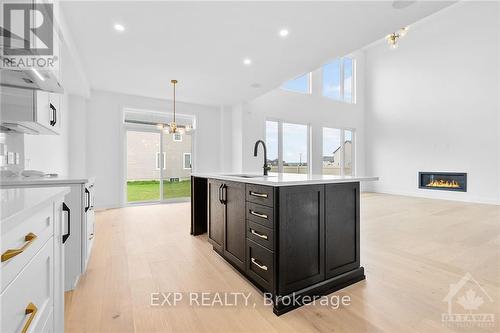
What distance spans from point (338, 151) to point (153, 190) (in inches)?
252

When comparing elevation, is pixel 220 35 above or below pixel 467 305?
above

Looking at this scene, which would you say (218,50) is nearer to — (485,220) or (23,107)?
(23,107)

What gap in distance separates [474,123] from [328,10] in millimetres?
6080

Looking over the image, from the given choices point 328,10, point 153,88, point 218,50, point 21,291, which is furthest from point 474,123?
point 21,291

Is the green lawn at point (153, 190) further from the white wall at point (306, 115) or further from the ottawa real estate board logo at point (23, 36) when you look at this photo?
the ottawa real estate board logo at point (23, 36)

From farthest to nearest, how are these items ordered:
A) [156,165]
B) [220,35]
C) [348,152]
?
1. [348,152]
2. [156,165]
3. [220,35]

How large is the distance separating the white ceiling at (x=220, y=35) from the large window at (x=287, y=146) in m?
2.54

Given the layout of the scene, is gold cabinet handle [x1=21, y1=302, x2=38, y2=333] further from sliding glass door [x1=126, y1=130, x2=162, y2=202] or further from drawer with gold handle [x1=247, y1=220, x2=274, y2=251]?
sliding glass door [x1=126, y1=130, x2=162, y2=202]

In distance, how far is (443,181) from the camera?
22.2 feet

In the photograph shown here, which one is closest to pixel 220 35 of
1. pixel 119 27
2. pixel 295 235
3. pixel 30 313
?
pixel 119 27

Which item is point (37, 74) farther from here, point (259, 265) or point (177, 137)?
point (177, 137)

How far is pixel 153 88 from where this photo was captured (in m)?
5.32

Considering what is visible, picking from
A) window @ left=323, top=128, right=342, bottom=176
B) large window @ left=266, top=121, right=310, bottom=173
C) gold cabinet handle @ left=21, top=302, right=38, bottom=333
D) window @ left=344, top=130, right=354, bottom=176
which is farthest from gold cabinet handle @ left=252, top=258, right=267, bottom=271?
window @ left=344, top=130, right=354, bottom=176

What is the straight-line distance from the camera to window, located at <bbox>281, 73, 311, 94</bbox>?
7559 mm
